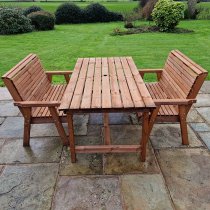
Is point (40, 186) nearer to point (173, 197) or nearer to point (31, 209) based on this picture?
point (31, 209)

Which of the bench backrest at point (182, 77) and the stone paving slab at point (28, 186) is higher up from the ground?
the bench backrest at point (182, 77)

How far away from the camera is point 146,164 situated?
348cm

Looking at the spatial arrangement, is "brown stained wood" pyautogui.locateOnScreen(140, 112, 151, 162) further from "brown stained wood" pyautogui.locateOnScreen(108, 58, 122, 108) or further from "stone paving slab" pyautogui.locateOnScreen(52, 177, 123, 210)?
"stone paving slab" pyautogui.locateOnScreen(52, 177, 123, 210)

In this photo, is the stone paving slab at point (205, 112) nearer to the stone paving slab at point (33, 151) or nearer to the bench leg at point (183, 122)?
the bench leg at point (183, 122)

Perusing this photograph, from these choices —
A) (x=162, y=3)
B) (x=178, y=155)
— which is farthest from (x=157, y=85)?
(x=162, y=3)

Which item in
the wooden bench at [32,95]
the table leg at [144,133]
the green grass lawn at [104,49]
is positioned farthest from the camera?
the green grass lawn at [104,49]

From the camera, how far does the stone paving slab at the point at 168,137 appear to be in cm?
389

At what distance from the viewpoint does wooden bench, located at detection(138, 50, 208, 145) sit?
136 inches

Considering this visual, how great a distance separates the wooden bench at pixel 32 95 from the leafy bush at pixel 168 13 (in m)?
12.6

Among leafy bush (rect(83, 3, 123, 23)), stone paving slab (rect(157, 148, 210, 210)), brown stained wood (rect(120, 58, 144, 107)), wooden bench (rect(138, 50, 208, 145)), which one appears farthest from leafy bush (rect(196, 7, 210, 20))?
stone paving slab (rect(157, 148, 210, 210))

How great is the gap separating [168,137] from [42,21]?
15.4 metres

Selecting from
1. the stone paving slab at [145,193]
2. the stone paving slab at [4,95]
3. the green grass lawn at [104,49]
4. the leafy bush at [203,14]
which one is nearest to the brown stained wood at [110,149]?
the stone paving slab at [145,193]

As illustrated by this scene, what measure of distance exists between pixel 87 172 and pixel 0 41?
11.7 metres

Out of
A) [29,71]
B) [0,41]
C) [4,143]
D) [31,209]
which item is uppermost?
[29,71]
